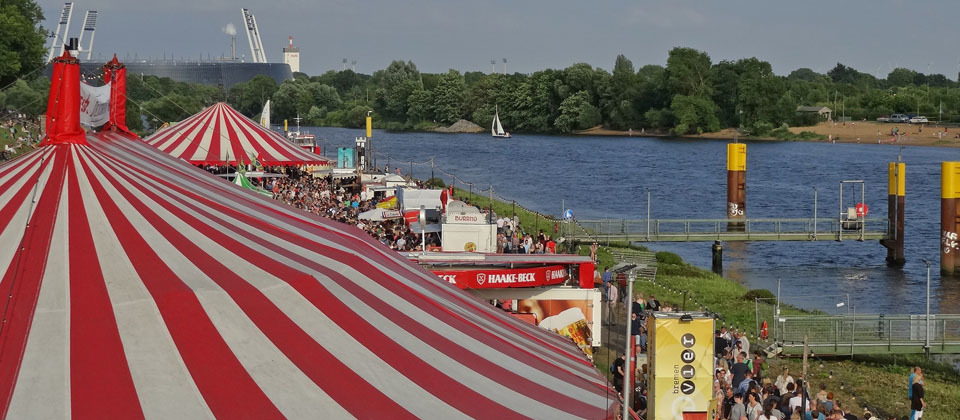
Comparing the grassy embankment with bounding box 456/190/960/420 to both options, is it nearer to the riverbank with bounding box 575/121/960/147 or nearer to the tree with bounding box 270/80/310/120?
the riverbank with bounding box 575/121/960/147

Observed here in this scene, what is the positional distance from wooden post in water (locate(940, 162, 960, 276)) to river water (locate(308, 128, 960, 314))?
72 centimetres

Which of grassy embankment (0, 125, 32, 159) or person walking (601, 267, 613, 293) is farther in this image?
grassy embankment (0, 125, 32, 159)

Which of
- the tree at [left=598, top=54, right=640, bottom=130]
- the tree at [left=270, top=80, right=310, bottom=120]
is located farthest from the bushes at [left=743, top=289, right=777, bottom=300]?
the tree at [left=270, top=80, right=310, bottom=120]

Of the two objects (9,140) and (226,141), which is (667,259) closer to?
(226,141)

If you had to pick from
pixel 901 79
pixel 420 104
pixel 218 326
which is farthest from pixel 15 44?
pixel 901 79

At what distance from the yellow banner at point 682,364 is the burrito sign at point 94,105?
1005 centimetres

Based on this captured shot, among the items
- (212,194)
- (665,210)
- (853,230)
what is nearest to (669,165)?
(665,210)

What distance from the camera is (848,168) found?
8594cm

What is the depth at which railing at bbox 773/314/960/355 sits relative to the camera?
2139 centimetres

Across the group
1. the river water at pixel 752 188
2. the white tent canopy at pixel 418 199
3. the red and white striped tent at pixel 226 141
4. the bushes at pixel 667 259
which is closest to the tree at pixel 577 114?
the river water at pixel 752 188

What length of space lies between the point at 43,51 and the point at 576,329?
59774mm

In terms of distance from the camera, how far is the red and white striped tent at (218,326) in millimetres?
6676

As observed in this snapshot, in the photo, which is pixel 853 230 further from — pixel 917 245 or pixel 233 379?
pixel 233 379

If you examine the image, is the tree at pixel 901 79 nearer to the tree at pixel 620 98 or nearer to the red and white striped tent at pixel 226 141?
the tree at pixel 620 98
